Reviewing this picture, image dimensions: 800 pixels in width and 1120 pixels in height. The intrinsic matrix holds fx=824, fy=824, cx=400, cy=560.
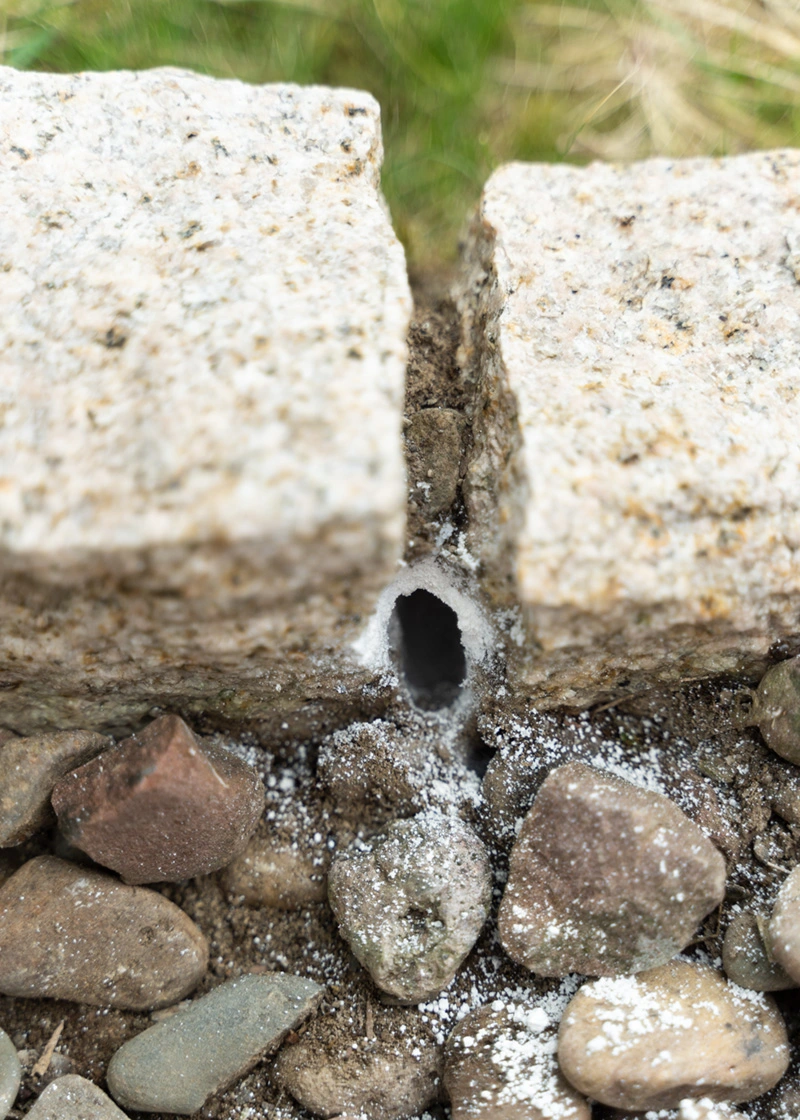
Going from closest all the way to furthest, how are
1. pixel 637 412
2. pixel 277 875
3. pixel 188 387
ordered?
pixel 188 387 → pixel 637 412 → pixel 277 875

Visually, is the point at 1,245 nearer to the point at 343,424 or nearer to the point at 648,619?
the point at 343,424

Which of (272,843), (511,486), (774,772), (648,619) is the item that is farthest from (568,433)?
(272,843)

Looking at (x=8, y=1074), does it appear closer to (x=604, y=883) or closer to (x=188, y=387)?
(x=604, y=883)

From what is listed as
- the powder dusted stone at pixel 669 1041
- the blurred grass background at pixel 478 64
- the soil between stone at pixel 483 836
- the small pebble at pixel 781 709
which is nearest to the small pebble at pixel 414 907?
the soil between stone at pixel 483 836

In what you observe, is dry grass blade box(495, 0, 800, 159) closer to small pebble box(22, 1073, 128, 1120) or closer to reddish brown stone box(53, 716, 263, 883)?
reddish brown stone box(53, 716, 263, 883)

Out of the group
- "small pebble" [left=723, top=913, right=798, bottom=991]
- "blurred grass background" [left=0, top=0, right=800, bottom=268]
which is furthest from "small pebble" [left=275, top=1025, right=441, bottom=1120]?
"blurred grass background" [left=0, top=0, right=800, bottom=268]

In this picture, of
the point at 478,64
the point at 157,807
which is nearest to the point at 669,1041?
the point at 157,807

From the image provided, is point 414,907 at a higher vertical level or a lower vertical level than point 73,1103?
higher

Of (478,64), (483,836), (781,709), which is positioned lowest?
(483,836)
